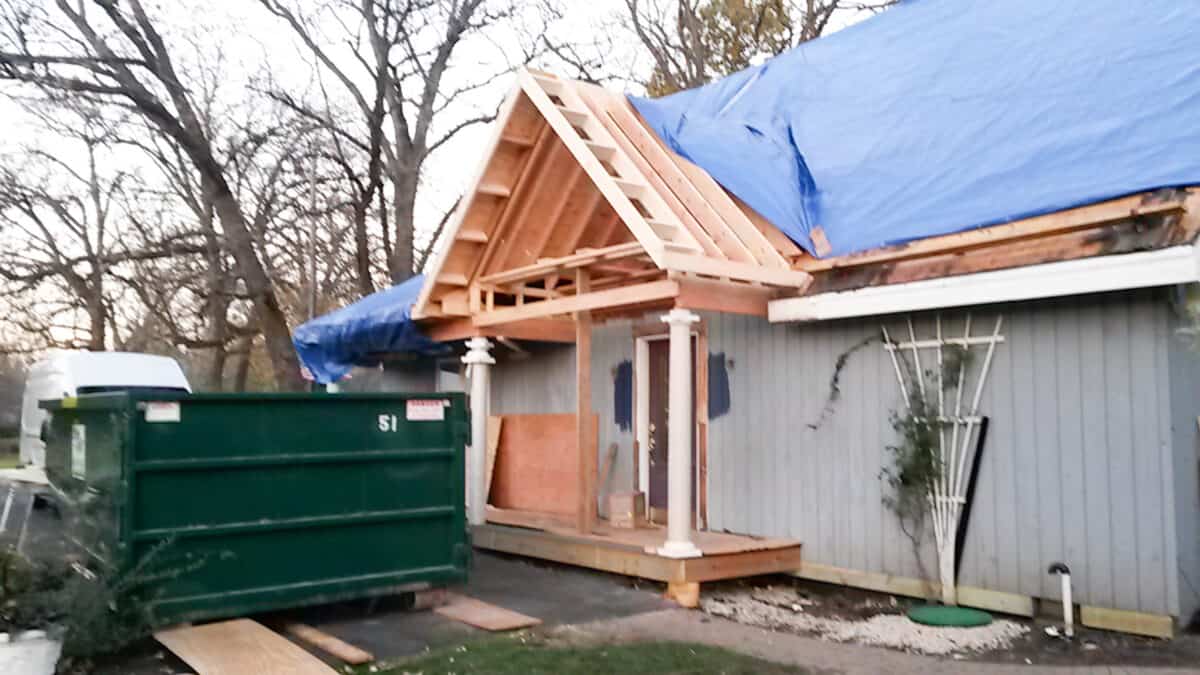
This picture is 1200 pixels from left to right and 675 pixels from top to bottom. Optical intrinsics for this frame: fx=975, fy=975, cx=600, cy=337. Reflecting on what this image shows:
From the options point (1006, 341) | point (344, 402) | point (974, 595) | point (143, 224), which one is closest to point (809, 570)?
point (974, 595)

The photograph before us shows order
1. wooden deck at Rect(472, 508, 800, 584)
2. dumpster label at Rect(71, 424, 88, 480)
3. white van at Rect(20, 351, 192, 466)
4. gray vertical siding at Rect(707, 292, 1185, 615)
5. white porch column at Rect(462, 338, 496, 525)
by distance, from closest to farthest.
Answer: gray vertical siding at Rect(707, 292, 1185, 615)
dumpster label at Rect(71, 424, 88, 480)
wooden deck at Rect(472, 508, 800, 584)
white porch column at Rect(462, 338, 496, 525)
white van at Rect(20, 351, 192, 466)

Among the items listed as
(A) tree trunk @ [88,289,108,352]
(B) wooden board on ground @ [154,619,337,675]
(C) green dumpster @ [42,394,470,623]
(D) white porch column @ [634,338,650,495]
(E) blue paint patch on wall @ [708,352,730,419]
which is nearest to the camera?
(B) wooden board on ground @ [154,619,337,675]

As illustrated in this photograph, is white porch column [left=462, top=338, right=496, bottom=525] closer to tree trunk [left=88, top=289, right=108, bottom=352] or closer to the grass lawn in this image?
the grass lawn

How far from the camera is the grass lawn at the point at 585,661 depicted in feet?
19.1

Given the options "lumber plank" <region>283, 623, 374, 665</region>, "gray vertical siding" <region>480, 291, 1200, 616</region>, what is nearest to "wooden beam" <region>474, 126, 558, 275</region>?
"gray vertical siding" <region>480, 291, 1200, 616</region>

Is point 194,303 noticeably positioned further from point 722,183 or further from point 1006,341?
point 1006,341

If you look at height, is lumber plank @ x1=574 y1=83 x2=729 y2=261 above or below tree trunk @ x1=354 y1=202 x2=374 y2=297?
below

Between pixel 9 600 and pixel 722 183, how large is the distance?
244 inches

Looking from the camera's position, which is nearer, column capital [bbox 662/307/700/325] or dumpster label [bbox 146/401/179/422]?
dumpster label [bbox 146/401/179/422]

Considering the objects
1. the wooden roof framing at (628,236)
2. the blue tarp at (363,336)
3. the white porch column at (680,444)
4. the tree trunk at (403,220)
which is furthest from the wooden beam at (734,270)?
the tree trunk at (403,220)

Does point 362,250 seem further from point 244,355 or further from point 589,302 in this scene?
point 589,302

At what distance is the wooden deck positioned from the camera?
8055 mm

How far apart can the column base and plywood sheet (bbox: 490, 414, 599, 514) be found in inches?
97.3

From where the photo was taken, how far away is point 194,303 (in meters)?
24.8
